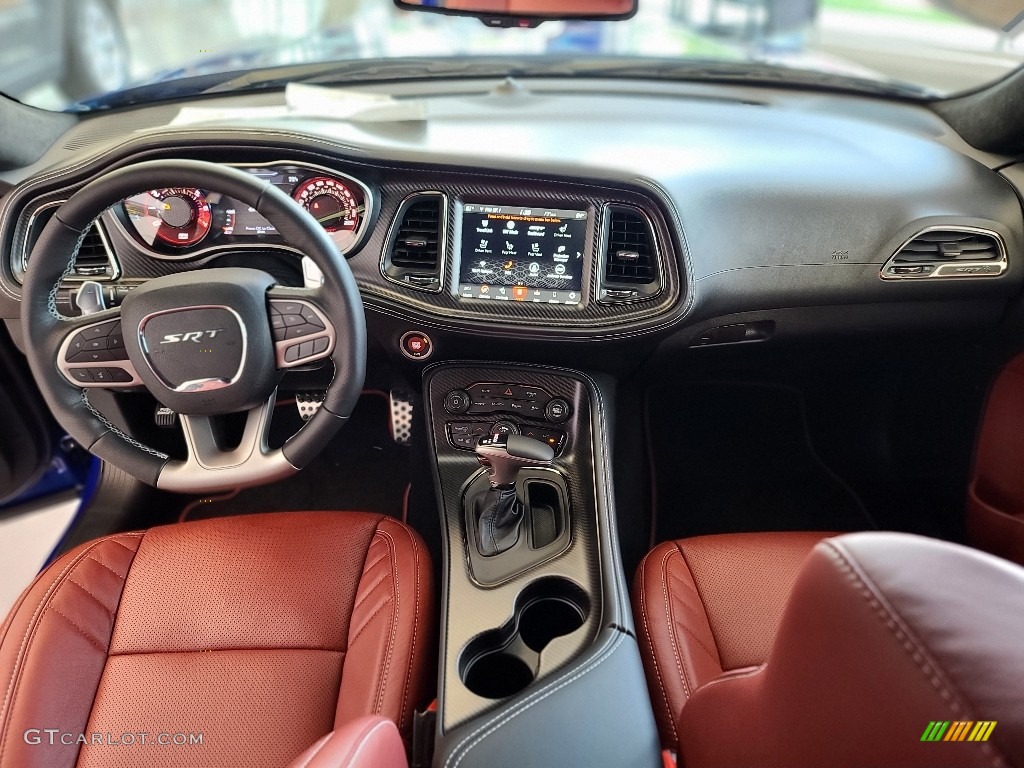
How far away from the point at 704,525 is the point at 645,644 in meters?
0.84

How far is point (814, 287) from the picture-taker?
1510mm

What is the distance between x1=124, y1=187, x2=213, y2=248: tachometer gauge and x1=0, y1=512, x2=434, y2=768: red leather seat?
54 cm

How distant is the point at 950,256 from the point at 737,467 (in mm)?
829

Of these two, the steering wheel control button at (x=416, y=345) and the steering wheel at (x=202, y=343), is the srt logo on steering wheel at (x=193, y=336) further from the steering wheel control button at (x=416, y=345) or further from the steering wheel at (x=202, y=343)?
the steering wheel control button at (x=416, y=345)

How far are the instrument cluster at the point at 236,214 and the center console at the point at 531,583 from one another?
357mm

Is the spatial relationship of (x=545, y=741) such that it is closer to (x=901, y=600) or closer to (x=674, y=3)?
(x=901, y=600)

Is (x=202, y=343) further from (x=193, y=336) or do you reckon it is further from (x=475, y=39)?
(x=475, y=39)

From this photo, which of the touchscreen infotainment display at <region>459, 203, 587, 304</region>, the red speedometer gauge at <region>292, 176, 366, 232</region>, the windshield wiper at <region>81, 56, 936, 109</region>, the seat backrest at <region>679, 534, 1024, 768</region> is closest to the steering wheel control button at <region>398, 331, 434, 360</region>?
the touchscreen infotainment display at <region>459, 203, 587, 304</region>

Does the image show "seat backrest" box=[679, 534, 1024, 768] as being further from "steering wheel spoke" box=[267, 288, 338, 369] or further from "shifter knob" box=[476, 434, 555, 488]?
"steering wheel spoke" box=[267, 288, 338, 369]

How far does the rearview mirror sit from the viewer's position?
4.97ft

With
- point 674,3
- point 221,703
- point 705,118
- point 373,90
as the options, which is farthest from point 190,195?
point 674,3
